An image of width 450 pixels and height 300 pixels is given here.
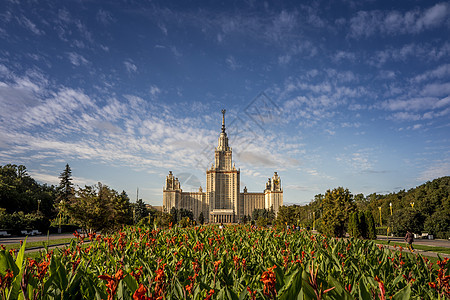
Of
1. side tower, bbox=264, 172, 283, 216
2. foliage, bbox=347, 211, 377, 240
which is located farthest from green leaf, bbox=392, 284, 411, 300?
side tower, bbox=264, 172, 283, 216

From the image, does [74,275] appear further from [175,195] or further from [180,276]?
[175,195]

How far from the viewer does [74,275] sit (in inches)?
96.6

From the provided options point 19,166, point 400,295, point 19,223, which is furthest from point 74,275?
point 19,166

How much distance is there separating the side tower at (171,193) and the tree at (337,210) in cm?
11472

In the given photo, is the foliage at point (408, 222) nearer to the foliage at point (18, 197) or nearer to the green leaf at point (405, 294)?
the green leaf at point (405, 294)

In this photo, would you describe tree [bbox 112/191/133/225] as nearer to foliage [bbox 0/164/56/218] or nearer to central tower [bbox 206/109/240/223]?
foliage [bbox 0/164/56/218]

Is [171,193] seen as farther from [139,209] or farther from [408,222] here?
[408,222]

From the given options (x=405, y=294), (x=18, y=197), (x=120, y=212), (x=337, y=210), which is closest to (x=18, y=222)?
(x=18, y=197)

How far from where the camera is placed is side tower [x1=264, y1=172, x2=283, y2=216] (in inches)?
5492

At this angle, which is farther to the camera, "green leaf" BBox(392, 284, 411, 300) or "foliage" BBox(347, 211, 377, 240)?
"foliage" BBox(347, 211, 377, 240)

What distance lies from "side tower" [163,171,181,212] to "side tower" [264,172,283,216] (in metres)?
45.8

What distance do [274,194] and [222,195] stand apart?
2689cm

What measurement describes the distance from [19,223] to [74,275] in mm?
45944

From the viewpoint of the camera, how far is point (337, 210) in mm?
32781
